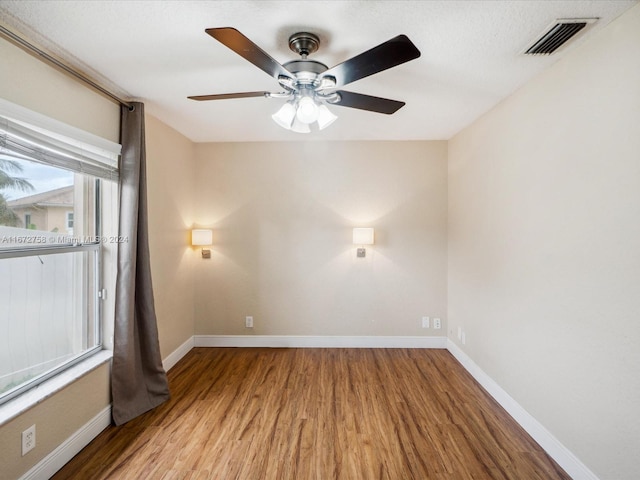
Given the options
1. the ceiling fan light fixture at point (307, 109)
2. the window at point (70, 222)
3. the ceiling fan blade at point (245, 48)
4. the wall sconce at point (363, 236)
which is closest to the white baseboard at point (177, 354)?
the window at point (70, 222)

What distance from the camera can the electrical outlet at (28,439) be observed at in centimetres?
162

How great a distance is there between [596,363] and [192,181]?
3.86 m

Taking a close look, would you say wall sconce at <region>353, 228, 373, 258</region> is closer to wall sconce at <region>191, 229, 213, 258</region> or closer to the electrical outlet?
wall sconce at <region>191, 229, 213, 258</region>

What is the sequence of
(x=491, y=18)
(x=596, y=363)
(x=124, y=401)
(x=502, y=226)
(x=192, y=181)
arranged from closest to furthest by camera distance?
(x=491, y=18) < (x=596, y=363) < (x=124, y=401) < (x=502, y=226) < (x=192, y=181)

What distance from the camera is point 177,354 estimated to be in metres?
3.32

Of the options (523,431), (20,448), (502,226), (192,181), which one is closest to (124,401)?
(20,448)

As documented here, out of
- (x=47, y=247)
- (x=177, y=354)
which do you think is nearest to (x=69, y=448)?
(x=47, y=247)

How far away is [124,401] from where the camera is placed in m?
2.32

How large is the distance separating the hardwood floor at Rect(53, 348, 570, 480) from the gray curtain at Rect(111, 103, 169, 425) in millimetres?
174

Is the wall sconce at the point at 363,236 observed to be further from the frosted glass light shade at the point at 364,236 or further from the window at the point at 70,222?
the window at the point at 70,222

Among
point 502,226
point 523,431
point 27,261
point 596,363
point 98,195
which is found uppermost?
point 98,195

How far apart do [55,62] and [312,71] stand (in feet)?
5.04

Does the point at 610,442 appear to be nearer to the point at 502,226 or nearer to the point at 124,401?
the point at 502,226

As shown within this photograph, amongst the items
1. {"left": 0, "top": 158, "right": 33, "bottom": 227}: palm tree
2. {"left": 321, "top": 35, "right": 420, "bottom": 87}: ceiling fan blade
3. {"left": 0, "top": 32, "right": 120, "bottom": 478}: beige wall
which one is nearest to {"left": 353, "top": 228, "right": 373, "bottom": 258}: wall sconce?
{"left": 321, "top": 35, "right": 420, "bottom": 87}: ceiling fan blade
